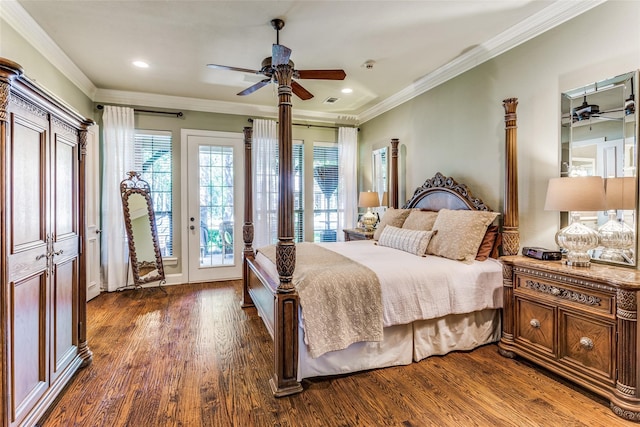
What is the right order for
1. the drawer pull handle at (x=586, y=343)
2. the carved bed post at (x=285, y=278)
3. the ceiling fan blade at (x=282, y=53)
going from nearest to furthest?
the drawer pull handle at (x=586, y=343), the carved bed post at (x=285, y=278), the ceiling fan blade at (x=282, y=53)

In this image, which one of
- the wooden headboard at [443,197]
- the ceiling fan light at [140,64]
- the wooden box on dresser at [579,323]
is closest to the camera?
the wooden box on dresser at [579,323]

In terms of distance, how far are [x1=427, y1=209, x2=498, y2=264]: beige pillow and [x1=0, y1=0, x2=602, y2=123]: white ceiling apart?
1661 mm

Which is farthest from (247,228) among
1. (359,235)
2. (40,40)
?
(40,40)

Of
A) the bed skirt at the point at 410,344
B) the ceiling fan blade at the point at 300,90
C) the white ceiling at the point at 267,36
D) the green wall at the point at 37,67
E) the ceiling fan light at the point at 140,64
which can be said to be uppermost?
the ceiling fan light at the point at 140,64

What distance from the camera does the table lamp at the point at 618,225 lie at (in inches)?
87.8

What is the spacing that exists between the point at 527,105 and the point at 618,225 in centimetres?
126

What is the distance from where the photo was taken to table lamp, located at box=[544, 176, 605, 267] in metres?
2.17

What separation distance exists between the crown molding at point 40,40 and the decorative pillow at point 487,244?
438 cm

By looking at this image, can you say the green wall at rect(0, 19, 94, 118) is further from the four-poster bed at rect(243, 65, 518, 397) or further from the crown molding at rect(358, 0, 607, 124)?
the crown molding at rect(358, 0, 607, 124)

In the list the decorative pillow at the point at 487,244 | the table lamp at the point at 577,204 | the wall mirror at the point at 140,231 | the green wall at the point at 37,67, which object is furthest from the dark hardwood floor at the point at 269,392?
the green wall at the point at 37,67

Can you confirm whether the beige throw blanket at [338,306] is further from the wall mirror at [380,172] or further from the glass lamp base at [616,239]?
the wall mirror at [380,172]

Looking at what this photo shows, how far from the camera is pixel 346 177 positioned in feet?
19.1

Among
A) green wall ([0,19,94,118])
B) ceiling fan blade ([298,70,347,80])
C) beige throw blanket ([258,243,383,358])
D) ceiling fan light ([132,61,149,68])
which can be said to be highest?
ceiling fan light ([132,61,149,68])

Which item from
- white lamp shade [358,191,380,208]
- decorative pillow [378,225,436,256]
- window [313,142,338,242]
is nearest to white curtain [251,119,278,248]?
window [313,142,338,242]
